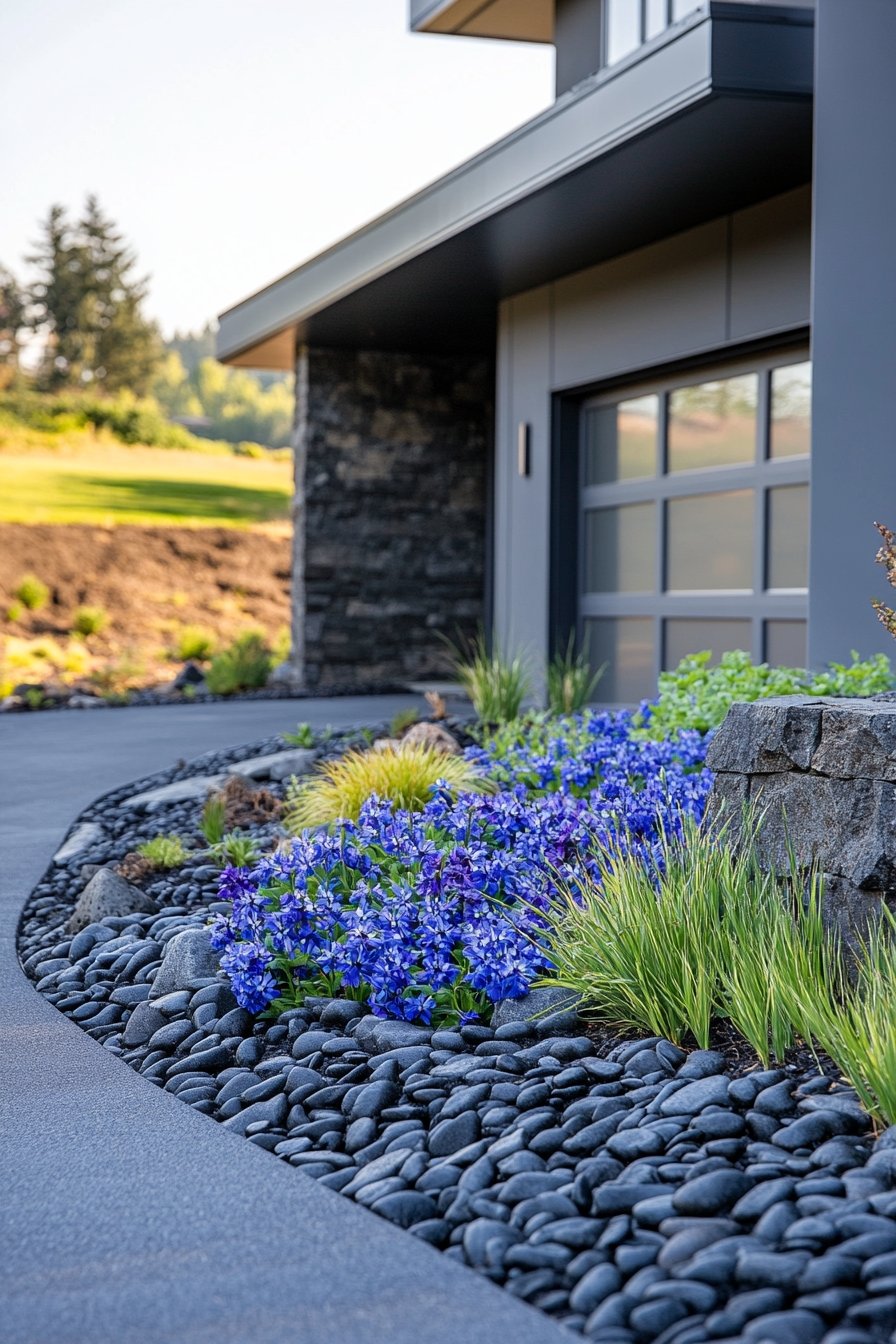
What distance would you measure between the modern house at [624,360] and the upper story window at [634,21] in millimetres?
24

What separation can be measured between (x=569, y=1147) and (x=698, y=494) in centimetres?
617

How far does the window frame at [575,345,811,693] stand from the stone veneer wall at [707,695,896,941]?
345 cm

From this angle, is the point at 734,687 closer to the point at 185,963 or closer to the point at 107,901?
the point at 107,901

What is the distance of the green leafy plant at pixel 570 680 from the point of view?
8.21m

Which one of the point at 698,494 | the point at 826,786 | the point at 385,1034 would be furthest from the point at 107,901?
the point at 698,494

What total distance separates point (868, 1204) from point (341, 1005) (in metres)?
1.40

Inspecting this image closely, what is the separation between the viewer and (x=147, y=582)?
1861 centimetres

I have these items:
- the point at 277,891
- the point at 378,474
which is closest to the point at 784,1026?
the point at 277,891

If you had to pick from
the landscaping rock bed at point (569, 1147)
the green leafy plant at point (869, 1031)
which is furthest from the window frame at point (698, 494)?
the landscaping rock bed at point (569, 1147)

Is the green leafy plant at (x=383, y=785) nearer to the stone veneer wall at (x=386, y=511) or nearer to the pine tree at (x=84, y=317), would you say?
Answer: the stone veneer wall at (x=386, y=511)

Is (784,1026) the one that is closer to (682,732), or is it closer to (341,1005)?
(341,1005)

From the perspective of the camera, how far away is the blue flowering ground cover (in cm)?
301

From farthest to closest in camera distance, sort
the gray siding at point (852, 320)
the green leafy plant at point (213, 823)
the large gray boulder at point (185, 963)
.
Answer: the gray siding at point (852, 320), the green leafy plant at point (213, 823), the large gray boulder at point (185, 963)

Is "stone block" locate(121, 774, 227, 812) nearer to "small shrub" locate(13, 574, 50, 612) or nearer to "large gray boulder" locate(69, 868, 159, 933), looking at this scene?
"large gray boulder" locate(69, 868, 159, 933)
